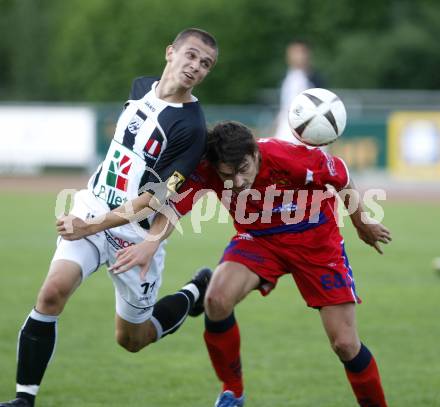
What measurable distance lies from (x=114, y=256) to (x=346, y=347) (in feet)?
4.38

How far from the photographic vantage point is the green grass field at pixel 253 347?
5.76 meters

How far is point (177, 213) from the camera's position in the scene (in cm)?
518

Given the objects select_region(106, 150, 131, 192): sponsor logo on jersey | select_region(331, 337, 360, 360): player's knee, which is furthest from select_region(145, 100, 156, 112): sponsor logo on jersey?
select_region(331, 337, 360, 360): player's knee

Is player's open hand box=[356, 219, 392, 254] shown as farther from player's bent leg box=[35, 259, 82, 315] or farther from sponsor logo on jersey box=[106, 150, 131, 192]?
player's bent leg box=[35, 259, 82, 315]

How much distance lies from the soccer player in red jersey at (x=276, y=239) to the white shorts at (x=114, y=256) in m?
0.28

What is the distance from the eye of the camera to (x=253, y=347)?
707 cm

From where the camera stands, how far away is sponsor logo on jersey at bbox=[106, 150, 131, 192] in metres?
5.22

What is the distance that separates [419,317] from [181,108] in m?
3.72

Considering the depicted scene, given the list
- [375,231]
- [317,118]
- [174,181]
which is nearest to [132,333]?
[174,181]

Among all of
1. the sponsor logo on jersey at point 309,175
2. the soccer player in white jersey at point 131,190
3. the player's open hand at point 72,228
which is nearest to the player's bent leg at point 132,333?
the soccer player in white jersey at point 131,190

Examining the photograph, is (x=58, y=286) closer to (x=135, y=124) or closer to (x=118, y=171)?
(x=118, y=171)

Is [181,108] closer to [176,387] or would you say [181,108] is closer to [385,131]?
[176,387]

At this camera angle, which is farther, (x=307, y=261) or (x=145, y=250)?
(x=307, y=261)

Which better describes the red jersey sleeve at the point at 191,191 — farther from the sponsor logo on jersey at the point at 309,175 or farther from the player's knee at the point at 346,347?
the player's knee at the point at 346,347
